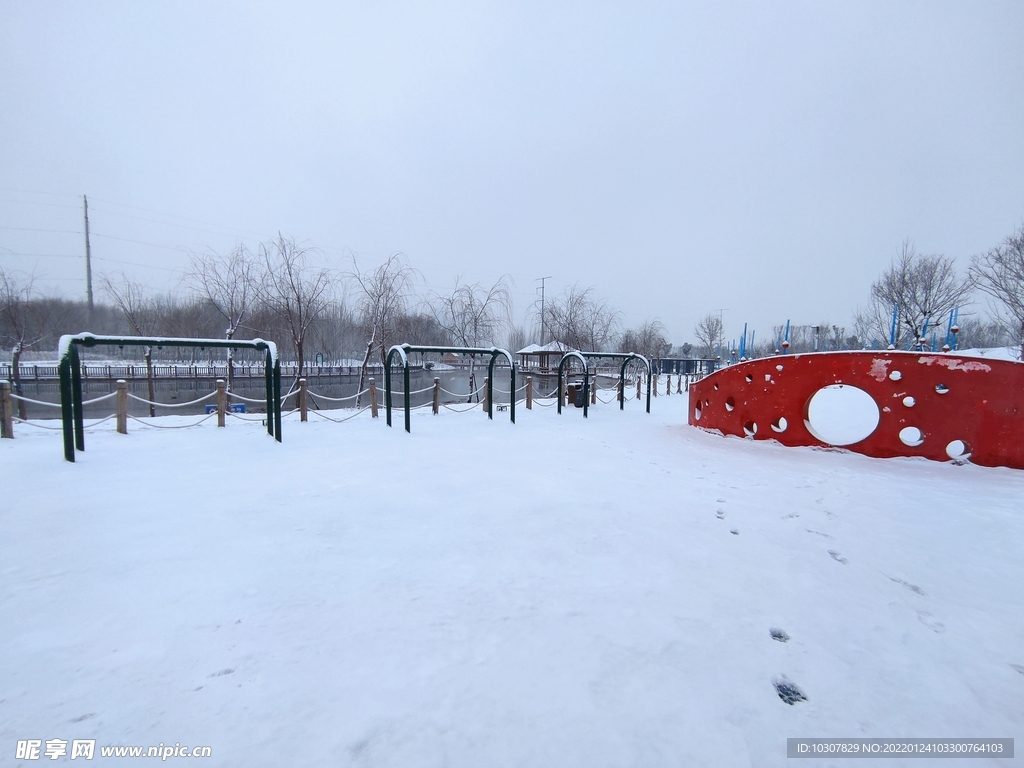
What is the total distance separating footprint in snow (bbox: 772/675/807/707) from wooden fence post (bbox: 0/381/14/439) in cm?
956

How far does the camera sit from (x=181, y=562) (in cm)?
273

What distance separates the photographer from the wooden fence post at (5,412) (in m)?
6.52

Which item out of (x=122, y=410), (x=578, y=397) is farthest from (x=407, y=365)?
(x=578, y=397)

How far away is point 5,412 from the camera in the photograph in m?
6.54

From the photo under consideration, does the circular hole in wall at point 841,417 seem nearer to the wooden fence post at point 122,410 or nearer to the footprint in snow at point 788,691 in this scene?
the footprint in snow at point 788,691

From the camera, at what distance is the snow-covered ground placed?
1551 millimetres

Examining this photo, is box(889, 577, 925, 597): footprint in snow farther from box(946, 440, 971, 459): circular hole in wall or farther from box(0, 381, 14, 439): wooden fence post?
box(0, 381, 14, 439): wooden fence post

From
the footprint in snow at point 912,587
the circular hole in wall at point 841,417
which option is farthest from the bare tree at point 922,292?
the footprint in snow at point 912,587

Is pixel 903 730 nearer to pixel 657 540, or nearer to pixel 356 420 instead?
pixel 657 540

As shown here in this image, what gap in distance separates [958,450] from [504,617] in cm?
598

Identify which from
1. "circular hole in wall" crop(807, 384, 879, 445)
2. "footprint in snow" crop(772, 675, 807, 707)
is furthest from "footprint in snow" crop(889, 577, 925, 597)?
"circular hole in wall" crop(807, 384, 879, 445)

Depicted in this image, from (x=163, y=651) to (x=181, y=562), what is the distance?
95 centimetres

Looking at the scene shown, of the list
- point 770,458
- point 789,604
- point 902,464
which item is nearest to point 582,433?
point 770,458

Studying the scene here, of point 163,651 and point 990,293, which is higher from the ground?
point 990,293
